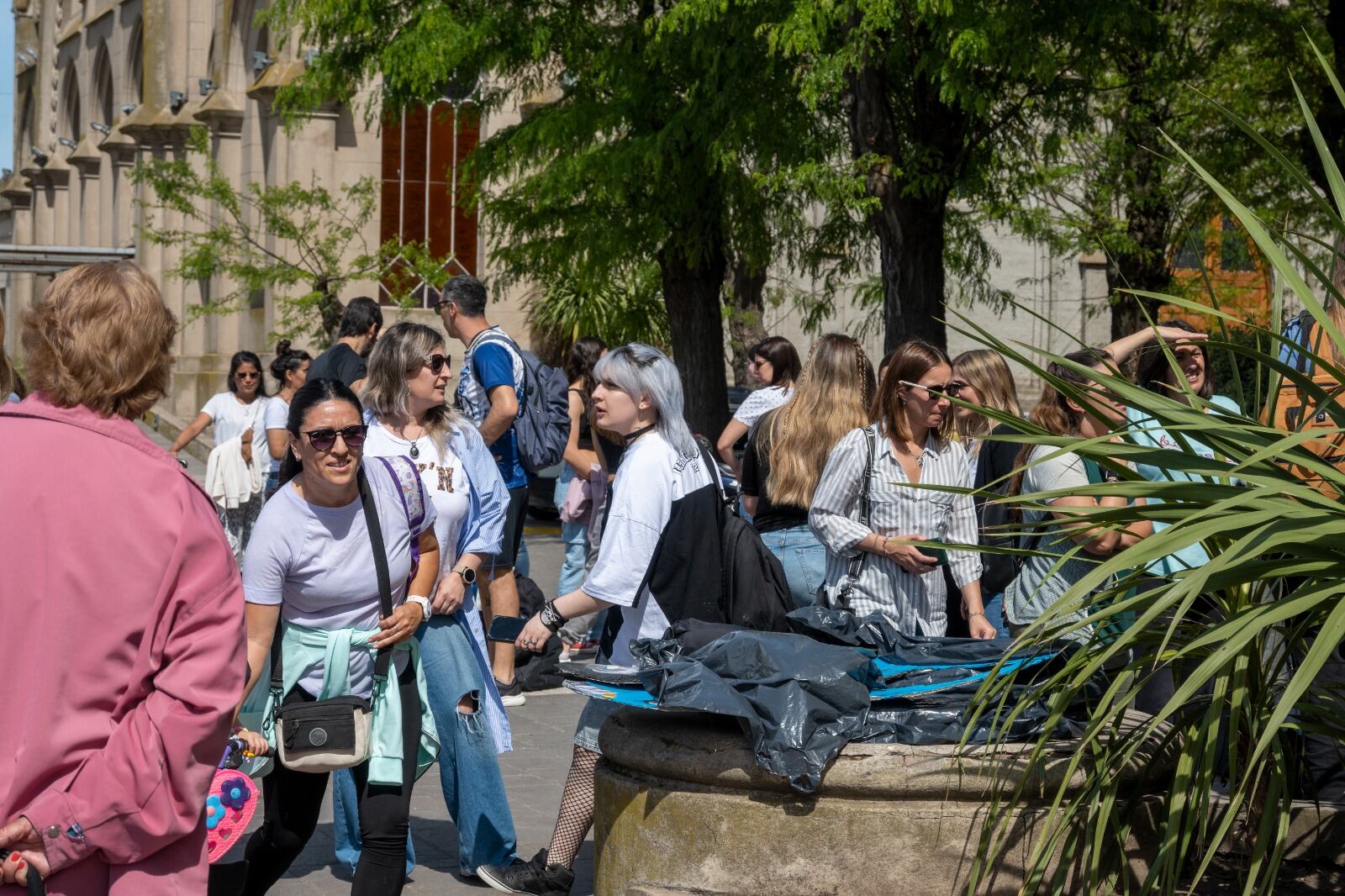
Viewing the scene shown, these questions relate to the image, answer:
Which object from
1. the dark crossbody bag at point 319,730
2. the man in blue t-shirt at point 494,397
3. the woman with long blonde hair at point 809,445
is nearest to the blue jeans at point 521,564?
the man in blue t-shirt at point 494,397

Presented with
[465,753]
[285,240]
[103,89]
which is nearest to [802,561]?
[465,753]

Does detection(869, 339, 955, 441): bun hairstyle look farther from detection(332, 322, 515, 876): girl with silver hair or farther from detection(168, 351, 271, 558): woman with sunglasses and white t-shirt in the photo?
detection(168, 351, 271, 558): woman with sunglasses and white t-shirt

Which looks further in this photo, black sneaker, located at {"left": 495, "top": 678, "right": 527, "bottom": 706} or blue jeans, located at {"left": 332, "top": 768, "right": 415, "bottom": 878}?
black sneaker, located at {"left": 495, "top": 678, "right": 527, "bottom": 706}

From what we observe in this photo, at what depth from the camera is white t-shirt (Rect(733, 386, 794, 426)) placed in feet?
30.8

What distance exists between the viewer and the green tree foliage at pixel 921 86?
13492mm

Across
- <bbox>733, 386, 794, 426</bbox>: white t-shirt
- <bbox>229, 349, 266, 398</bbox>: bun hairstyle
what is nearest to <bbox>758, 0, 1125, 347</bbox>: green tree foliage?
<bbox>733, 386, 794, 426</bbox>: white t-shirt

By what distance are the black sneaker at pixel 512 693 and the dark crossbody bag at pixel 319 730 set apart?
4.43 meters

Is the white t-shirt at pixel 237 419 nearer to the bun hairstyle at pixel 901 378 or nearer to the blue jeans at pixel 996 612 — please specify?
the blue jeans at pixel 996 612

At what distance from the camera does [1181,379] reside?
13.2ft

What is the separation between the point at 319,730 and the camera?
197 inches

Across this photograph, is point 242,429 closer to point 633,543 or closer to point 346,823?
point 346,823

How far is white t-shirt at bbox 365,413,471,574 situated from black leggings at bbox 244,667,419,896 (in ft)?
2.98

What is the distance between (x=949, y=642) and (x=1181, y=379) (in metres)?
1.68

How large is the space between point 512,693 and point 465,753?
12.0 ft
